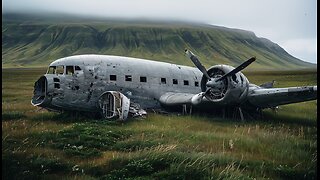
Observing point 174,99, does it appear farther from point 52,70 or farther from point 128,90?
point 52,70

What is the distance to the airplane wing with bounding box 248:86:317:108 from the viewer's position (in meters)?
16.3

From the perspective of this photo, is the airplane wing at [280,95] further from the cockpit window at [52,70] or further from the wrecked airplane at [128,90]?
the cockpit window at [52,70]

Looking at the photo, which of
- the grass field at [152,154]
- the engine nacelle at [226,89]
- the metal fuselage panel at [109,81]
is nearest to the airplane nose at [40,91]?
the metal fuselage panel at [109,81]

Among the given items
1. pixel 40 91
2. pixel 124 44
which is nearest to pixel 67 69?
pixel 40 91

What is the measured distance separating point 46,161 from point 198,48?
164 meters

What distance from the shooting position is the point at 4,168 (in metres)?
7.88

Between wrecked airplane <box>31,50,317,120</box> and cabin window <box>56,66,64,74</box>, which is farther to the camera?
cabin window <box>56,66,64,74</box>

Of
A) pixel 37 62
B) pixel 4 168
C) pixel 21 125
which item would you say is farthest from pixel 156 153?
pixel 37 62

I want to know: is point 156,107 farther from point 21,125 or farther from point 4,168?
point 4,168

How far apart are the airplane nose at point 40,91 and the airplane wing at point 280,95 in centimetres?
1023

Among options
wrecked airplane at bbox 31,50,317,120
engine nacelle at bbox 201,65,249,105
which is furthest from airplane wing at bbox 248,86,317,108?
engine nacelle at bbox 201,65,249,105

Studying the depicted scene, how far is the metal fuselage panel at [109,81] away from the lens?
16.7 metres

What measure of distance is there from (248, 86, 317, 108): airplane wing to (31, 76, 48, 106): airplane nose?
10.2 metres

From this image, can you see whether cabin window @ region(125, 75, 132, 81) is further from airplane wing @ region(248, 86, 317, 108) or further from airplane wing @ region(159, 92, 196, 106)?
airplane wing @ region(248, 86, 317, 108)
